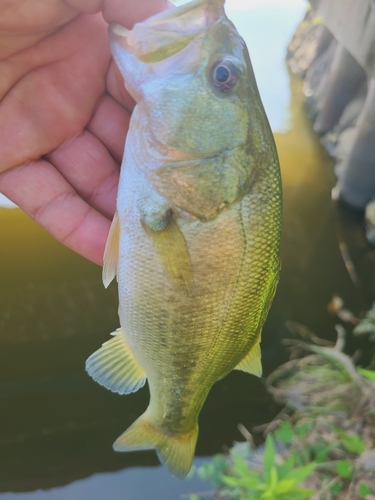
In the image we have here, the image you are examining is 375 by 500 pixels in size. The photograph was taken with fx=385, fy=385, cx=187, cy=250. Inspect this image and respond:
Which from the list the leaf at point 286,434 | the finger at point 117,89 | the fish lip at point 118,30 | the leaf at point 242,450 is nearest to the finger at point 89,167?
the finger at point 117,89

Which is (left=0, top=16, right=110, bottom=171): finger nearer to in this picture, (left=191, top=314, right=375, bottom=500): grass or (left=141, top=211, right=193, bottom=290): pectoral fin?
(left=141, top=211, right=193, bottom=290): pectoral fin

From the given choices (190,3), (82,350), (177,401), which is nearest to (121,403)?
(82,350)

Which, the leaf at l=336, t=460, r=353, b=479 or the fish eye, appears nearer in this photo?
the fish eye

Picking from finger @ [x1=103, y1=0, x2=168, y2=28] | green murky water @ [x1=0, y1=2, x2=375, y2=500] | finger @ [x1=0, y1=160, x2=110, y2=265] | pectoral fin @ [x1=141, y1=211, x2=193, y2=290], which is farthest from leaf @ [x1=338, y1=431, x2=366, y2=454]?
finger @ [x1=103, y1=0, x2=168, y2=28]

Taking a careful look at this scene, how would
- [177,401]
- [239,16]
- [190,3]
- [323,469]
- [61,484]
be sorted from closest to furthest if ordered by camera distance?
[190,3] < [177,401] < [323,469] < [61,484] < [239,16]

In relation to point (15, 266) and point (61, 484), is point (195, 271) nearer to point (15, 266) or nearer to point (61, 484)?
point (61, 484)

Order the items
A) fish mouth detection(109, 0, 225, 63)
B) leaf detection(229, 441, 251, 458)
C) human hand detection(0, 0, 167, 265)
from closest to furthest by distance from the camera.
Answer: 1. fish mouth detection(109, 0, 225, 63)
2. human hand detection(0, 0, 167, 265)
3. leaf detection(229, 441, 251, 458)

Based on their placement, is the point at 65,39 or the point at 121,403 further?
the point at 121,403

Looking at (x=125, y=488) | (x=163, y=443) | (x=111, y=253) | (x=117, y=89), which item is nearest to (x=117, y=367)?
(x=163, y=443)

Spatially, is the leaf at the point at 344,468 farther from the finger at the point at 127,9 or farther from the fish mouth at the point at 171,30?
the finger at the point at 127,9
